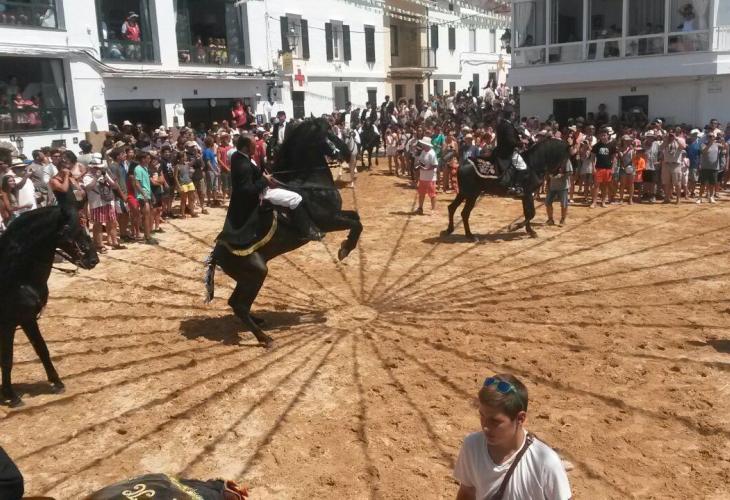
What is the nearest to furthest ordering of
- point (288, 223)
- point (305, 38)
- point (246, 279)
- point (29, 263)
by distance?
point (29, 263)
point (246, 279)
point (288, 223)
point (305, 38)

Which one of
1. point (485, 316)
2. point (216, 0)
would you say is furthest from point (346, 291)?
point (216, 0)

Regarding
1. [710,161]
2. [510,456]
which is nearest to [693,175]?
[710,161]

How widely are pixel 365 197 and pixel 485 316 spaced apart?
410 inches

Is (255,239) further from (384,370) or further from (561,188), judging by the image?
(561,188)

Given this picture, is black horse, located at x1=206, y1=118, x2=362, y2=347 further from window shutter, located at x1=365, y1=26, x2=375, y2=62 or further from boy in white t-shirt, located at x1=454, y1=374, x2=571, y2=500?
window shutter, located at x1=365, y1=26, x2=375, y2=62

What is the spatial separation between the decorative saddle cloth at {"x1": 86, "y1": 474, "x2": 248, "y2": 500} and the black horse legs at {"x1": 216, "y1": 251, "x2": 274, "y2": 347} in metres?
4.88

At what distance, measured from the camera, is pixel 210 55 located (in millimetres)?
27875

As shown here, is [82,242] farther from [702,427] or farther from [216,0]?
[216,0]

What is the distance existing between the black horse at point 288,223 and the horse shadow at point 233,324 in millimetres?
282

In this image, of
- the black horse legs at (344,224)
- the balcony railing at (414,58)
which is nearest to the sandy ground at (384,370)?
the black horse legs at (344,224)

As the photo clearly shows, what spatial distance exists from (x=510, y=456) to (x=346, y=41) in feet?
115

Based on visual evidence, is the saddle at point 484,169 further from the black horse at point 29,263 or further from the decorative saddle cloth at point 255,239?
the black horse at point 29,263

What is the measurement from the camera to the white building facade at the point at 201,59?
2089cm

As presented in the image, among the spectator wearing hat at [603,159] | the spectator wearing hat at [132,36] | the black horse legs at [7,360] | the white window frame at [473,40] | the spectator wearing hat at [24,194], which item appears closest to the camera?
the black horse legs at [7,360]
